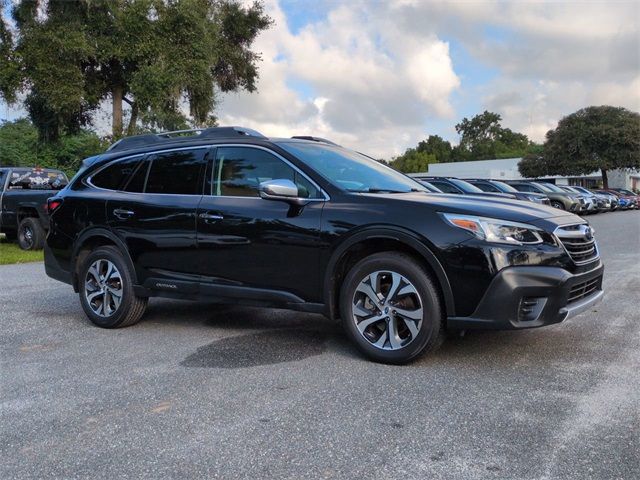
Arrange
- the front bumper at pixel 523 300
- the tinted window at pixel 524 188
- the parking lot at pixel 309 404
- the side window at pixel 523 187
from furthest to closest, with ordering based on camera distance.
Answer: the side window at pixel 523 187 < the tinted window at pixel 524 188 < the front bumper at pixel 523 300 < the parking lot at pixel 309 404

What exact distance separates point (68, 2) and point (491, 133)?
11835 centimetres

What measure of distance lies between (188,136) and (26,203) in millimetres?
8502

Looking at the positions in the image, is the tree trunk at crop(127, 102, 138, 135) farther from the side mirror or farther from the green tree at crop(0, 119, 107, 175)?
the green tree at crop(0, 119, 107, 175)

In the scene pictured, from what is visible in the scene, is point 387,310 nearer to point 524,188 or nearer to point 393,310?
point 393,310

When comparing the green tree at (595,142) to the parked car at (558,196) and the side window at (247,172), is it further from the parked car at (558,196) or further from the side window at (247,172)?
the side window at (247,172)

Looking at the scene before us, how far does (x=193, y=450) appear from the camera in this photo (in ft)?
10.1

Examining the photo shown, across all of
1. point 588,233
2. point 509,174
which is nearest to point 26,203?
point 588,233

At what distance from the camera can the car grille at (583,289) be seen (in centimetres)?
428

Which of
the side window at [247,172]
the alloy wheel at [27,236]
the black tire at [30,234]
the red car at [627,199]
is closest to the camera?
the side window at [247,172]

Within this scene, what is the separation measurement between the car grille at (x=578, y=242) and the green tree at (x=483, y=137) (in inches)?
4855

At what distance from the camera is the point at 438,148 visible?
5007 inches

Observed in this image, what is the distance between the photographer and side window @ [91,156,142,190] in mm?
5941

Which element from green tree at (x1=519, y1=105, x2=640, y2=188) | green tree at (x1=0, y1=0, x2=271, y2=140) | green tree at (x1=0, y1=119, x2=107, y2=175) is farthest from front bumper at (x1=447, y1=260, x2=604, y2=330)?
green tree at (x1=519, y1=105, x2=640, y2=188)

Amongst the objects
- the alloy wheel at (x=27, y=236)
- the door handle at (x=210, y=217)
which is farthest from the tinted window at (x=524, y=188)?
the door handle at (x=210, y=217)
